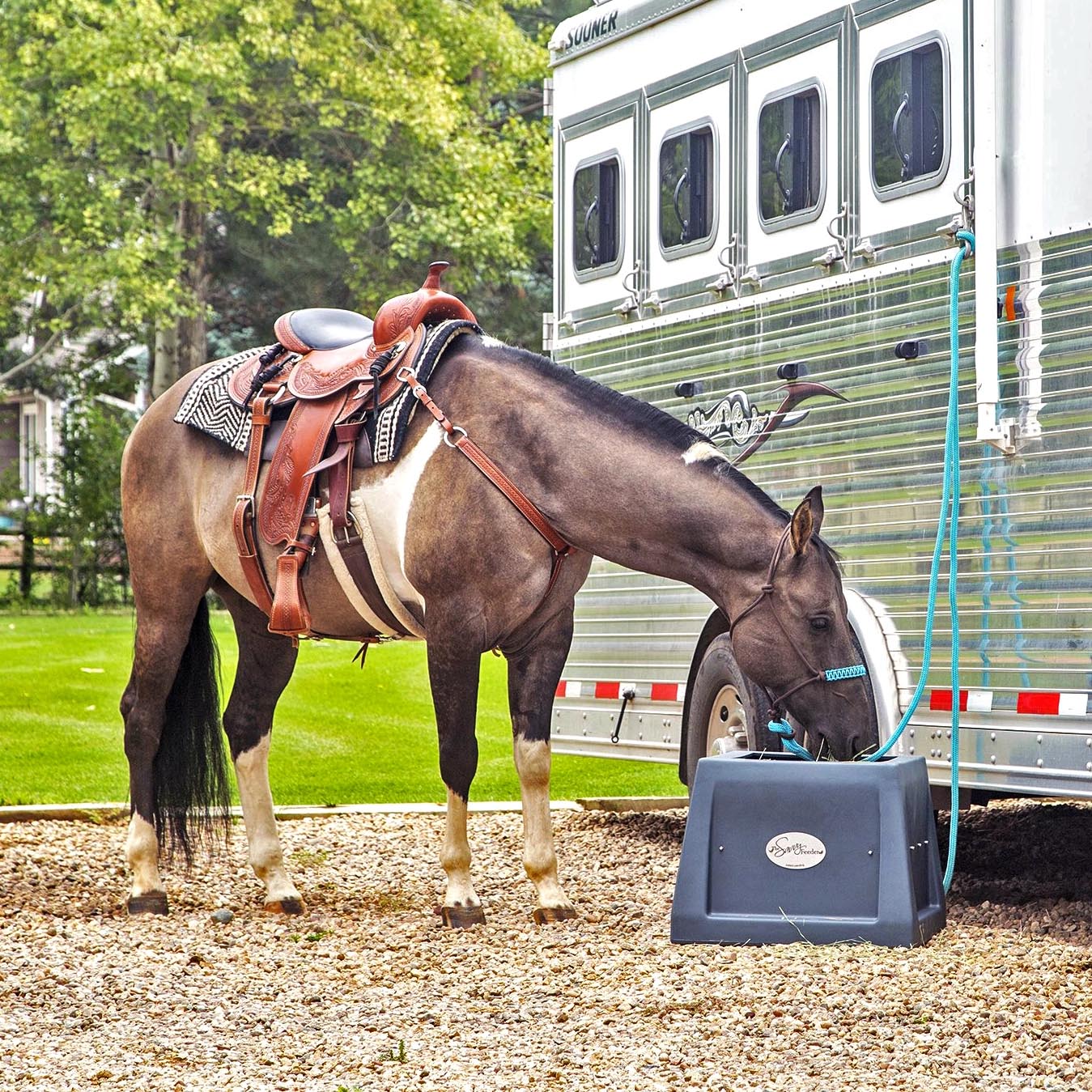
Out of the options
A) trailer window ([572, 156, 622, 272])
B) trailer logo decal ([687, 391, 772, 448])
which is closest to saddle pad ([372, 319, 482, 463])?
trailer logo decal ([687, 391, 772, 448])

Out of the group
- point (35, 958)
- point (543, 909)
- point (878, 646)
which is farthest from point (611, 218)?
point (35, 958)

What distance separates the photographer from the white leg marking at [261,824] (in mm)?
6164

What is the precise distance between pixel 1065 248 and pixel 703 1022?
8.47 ft

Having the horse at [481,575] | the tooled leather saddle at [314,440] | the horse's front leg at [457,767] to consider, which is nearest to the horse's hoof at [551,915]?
the horse at [481,575]

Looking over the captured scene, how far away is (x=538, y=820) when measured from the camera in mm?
5723

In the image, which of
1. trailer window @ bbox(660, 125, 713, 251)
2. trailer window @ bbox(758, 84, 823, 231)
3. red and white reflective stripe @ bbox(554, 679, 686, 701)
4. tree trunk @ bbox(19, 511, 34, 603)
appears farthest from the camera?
tree trunk @ bbox(19, 511, 34, 603)

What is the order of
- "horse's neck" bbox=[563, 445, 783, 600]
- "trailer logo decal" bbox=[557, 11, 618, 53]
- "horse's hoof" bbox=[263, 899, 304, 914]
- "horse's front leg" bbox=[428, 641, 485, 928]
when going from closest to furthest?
"horse's neck" bbox=[563, 445, 783, 600] → "horse's front leg" bbox=[428, 641, 485, 928] → "horse's hoof" bbox=[263, 899, 304, 914] → "trailer logo decal" bbox=[557, 11, 618, 53]

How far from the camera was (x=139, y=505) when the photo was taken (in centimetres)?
636

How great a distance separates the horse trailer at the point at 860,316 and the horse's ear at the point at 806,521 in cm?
71

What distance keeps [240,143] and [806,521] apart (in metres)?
18.2

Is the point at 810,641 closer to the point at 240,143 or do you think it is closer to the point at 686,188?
the point at 686,188

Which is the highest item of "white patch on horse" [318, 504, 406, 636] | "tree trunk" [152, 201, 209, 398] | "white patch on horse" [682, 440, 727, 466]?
"tree trunk" [152, 201, 209, 398]

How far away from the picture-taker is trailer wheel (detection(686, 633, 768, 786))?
622 centimetres

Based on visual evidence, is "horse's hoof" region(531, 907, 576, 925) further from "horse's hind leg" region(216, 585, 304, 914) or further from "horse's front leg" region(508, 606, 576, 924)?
"horse's hind leg" region(216, 585, 304, 914)
